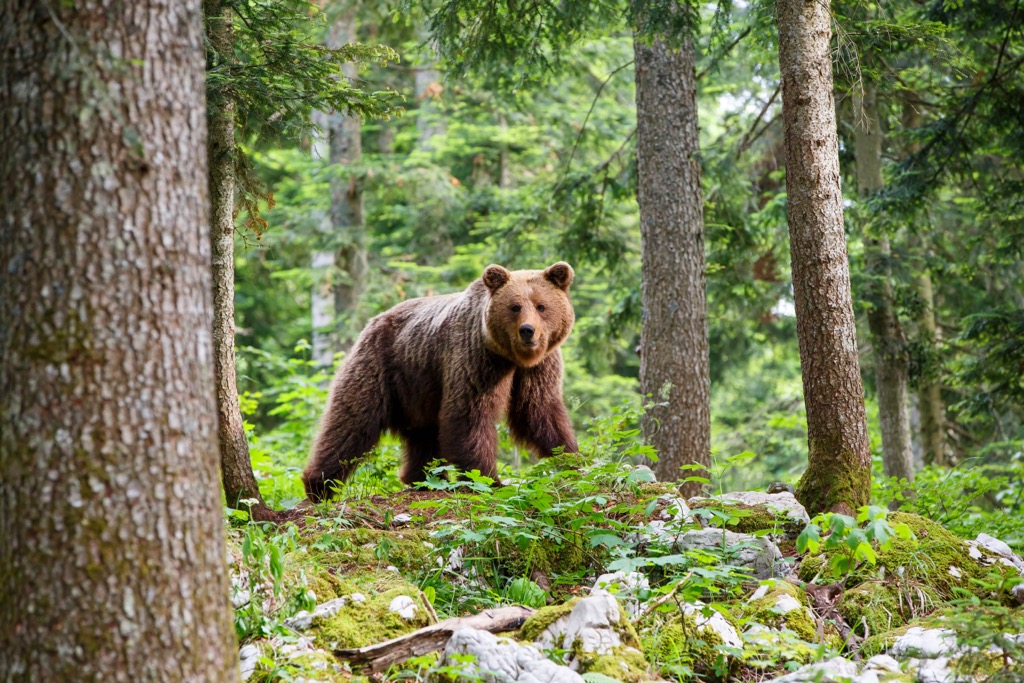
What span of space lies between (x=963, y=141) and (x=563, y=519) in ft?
23.1

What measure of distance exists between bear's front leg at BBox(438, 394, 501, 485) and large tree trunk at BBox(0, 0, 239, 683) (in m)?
4.37

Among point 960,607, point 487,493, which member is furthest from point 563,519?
point 960,607

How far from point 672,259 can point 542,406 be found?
2263 mm

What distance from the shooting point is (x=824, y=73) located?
635 centimetres

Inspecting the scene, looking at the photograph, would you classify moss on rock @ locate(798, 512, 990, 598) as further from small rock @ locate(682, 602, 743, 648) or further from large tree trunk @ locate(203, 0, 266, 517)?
large tree trunk @ locate(203, 0, 266, 517)

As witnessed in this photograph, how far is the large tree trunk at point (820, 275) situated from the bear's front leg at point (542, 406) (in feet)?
7.18

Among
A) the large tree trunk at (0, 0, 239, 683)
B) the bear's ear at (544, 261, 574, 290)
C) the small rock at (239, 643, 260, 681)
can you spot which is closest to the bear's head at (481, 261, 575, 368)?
the bear's ear at (544, 261, 574, 290)

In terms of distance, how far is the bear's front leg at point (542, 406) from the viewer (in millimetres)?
7801

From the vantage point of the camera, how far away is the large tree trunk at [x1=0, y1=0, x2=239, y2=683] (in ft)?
9.17

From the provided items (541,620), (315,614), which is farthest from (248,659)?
(541,620)

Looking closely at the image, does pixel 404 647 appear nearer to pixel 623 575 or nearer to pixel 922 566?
pixel 623 575

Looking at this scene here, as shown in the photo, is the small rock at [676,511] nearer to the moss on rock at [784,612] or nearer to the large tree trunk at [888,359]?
the moss on rock at [784,612]

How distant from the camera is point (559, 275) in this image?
791 centimetres

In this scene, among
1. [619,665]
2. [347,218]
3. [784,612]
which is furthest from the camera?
[347,218]
